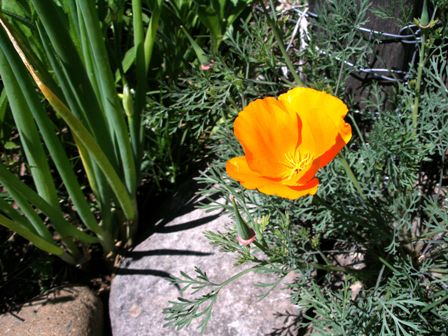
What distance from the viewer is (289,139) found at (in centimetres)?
124

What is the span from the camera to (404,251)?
5.34ft

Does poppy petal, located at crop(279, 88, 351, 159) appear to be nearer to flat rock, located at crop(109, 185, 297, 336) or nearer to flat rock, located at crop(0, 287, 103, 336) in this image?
flat rock, located at crop(109, 185, 297, 336)

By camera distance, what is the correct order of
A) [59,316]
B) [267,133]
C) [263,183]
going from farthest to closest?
[59,316], [267,133], [263,183]

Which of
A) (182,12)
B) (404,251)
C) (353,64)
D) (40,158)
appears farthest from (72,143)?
(404,251)

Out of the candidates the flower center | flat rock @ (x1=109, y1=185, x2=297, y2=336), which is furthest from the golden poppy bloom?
flat rock @ (x1=109, y1=185, x2=297, y2=336)

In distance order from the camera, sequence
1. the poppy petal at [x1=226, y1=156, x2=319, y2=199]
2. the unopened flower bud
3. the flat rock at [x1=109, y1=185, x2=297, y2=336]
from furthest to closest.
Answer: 1. the flat rock at [x1=109, y1=185, x2=297, y2=336]
2. the unopened flower bud
3. the poppy petal at [x1=226, y1=156, x2=319, y2=199]

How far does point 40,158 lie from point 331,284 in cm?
87

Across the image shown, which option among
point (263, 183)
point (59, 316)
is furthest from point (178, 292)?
point (263, 183)

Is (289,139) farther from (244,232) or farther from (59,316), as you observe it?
(59,316)

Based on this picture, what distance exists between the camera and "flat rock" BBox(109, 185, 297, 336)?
5.48 ft

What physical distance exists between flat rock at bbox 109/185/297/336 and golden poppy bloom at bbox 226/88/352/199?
1.36ft

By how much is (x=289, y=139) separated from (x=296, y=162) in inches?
2.2

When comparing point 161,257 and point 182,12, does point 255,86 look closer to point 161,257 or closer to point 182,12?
point 182,12

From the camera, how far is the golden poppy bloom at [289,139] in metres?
1.09
